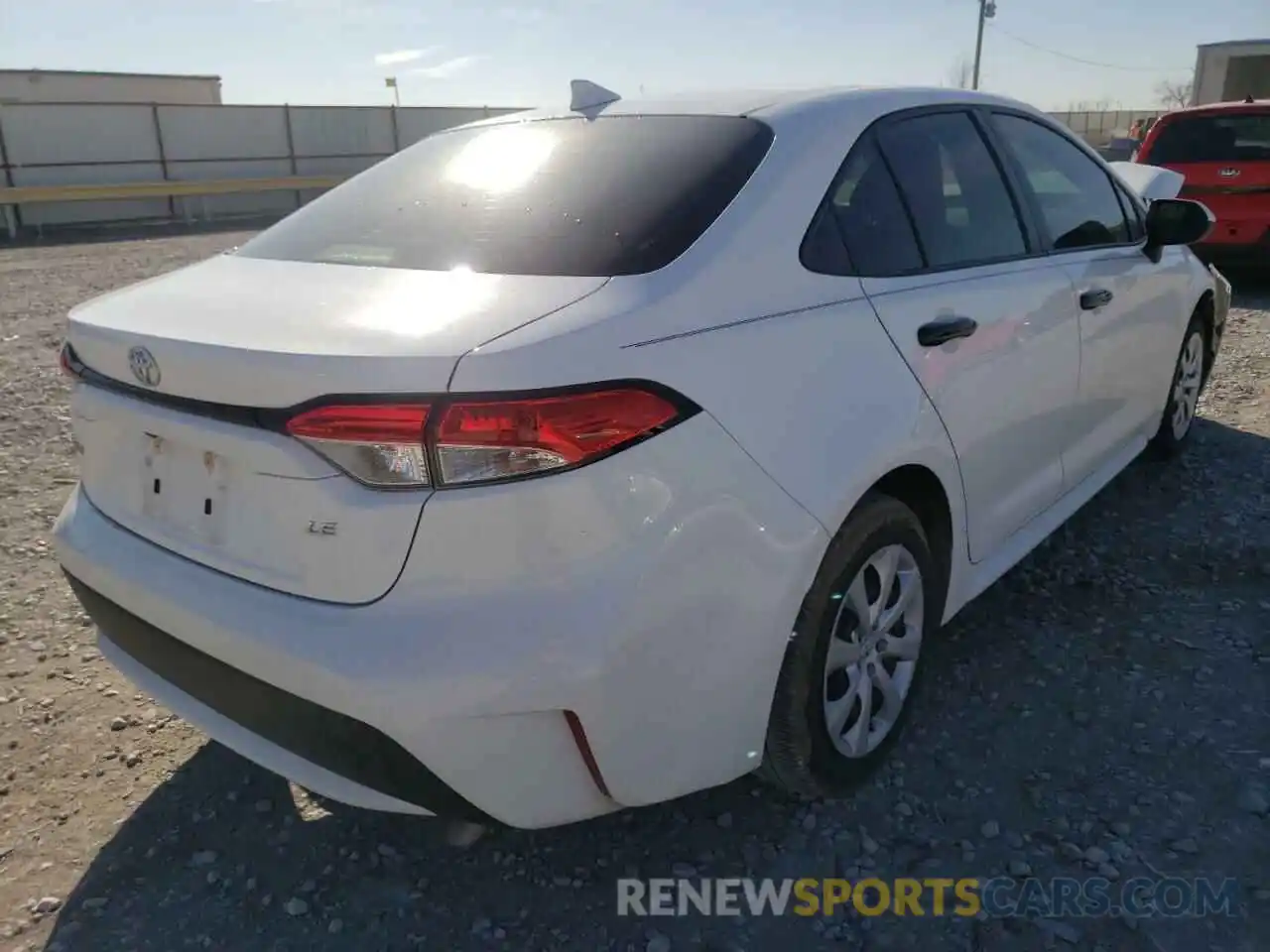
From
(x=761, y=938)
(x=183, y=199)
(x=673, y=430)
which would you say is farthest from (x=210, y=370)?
(x=183, y=199)

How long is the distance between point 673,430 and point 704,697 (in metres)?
0.53

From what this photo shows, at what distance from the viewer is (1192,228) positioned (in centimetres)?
370

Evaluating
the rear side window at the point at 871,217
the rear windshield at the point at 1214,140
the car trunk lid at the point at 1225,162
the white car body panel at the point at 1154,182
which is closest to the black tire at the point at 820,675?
the rear side window at the point at 871,217

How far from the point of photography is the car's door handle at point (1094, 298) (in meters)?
3.17

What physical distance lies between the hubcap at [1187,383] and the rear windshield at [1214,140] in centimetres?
473

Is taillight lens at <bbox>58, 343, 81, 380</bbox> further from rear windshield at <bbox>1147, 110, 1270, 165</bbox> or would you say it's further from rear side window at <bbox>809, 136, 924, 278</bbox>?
rear windshield at <bbox>1147, 110, 1270, 165</bbox>

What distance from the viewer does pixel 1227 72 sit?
25.2m

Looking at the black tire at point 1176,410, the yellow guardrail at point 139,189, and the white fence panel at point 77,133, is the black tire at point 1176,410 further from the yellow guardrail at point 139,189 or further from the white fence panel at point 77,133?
the white fence panel at point 77,133

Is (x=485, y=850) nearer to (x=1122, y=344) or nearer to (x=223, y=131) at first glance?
(x=1122, y=344)

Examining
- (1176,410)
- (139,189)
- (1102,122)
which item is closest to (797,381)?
(1176,410)

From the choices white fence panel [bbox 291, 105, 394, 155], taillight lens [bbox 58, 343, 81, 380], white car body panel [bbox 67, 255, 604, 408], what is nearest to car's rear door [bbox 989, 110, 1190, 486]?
white car body panel [bbox 67, 255, 604, 408]

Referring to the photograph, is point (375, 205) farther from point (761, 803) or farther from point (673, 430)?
point (761, 803)

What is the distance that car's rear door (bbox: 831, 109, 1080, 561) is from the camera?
2389 millimetres

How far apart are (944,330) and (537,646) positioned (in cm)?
136
